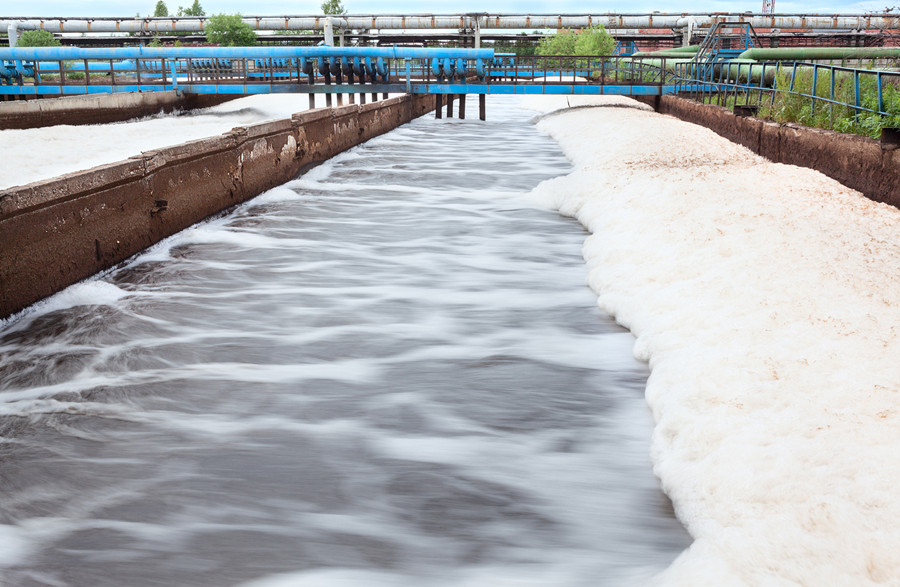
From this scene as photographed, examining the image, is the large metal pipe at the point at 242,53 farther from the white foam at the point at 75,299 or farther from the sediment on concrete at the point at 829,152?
the white foam at the point at 75,299

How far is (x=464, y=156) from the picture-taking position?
18.8m

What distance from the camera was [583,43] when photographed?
6531 cm

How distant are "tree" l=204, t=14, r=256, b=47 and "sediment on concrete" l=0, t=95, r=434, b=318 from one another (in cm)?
6874

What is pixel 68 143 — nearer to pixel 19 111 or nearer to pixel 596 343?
pixel 19 111

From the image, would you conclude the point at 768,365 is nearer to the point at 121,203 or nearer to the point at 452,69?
the point at 121,203

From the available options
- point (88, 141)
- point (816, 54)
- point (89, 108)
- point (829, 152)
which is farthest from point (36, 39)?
point (829, 152)

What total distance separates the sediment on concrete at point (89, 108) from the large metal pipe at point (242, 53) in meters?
2.02

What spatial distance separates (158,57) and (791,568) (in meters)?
37.6

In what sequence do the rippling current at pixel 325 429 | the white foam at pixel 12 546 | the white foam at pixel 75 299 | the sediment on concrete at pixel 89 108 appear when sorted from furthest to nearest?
the sediment on concrete at pixel 89 108 < the white foam at pixel 75 299 < the rippling current at pixel 325 429 < the white foam at pixel 12 546

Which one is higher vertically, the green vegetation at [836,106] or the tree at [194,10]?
the tree at [194,10]

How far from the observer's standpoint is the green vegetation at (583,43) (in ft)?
213

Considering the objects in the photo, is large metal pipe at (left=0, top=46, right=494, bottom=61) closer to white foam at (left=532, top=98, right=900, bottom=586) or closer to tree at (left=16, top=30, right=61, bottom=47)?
white foam at (left=532, top=98, right=900, bottom=586)

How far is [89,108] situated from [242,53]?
11.3 m

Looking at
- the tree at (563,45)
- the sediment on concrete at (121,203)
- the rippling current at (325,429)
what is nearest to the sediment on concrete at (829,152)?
the rippling current at (325,429)
